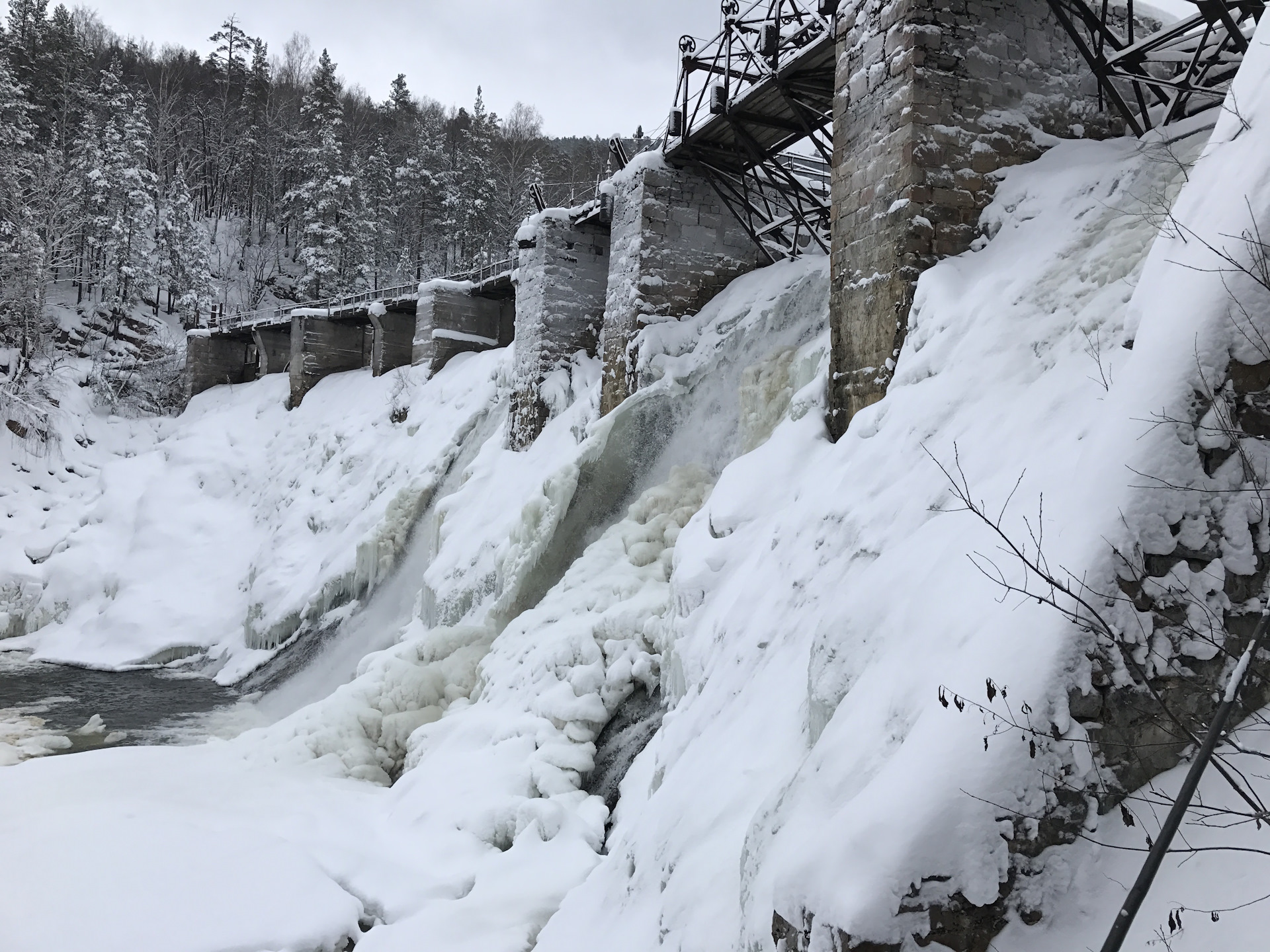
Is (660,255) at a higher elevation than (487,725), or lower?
higher

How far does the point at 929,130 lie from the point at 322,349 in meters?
19.7

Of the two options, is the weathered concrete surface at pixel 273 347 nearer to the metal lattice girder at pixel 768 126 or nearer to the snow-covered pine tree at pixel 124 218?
the snow-covered pine tree at pixel 124 218

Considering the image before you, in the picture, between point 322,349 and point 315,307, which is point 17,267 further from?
point 322,349

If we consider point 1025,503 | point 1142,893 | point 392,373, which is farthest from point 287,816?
point 392,373

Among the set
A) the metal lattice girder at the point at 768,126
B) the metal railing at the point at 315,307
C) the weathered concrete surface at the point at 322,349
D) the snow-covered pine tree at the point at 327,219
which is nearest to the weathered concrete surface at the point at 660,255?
the metal lattice girder at the point at 768,126

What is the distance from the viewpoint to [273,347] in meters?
25.6

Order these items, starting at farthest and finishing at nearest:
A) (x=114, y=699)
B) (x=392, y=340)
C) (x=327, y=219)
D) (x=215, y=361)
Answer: (x=327, y=219) < (x=215, y=361) < (x=392, y=340) < (x=114, y=699)

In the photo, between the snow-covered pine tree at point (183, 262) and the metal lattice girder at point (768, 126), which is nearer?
the metal lattice girder at point (768, 126)

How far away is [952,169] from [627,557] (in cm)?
457

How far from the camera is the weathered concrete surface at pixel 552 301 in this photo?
43.5ft

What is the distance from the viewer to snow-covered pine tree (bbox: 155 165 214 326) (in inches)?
1248

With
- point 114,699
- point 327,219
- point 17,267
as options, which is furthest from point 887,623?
point 327,219

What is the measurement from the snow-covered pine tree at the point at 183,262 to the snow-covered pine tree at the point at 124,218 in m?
0.60

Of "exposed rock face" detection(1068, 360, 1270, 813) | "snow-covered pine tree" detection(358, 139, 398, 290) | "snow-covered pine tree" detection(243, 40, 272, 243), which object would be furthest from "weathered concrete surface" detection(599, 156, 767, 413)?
"snow-covered pine tree" detection(243, 40, 272, 243)
